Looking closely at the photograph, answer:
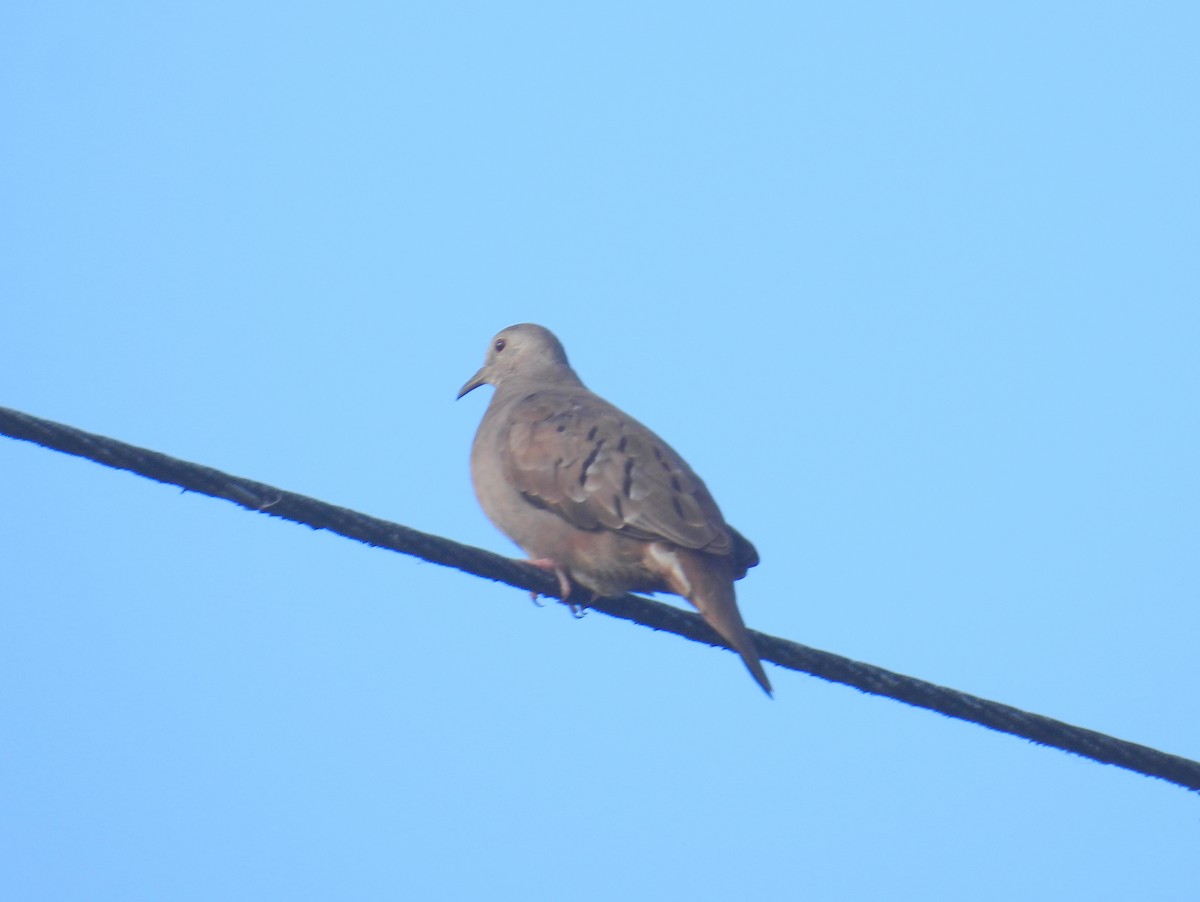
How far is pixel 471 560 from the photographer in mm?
4355

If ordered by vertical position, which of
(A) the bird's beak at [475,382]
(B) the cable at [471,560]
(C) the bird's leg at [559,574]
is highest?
(A) the bird's beak at [475,382]

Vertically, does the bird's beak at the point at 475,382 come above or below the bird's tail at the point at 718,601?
above

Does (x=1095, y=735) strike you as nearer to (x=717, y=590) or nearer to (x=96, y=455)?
(x=717, y=590)

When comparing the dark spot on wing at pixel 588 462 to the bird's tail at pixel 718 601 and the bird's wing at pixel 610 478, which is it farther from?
the bird's tail at pixel 718 601

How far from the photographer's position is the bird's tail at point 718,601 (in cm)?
486

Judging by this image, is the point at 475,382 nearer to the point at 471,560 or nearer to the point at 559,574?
the point at 559,574

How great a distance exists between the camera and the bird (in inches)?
216

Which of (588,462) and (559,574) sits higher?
(588,462)

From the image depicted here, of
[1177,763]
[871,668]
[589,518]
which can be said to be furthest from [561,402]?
[1177,763]

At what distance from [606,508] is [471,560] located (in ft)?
4.43

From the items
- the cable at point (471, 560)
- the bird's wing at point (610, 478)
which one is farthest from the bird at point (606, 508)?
the cable at point (471, 560)

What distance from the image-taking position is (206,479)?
3.89 metres

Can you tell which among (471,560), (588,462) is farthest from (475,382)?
(471,560)

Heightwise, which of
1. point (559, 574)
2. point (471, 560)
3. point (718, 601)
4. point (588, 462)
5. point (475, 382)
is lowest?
point (471, 560)
